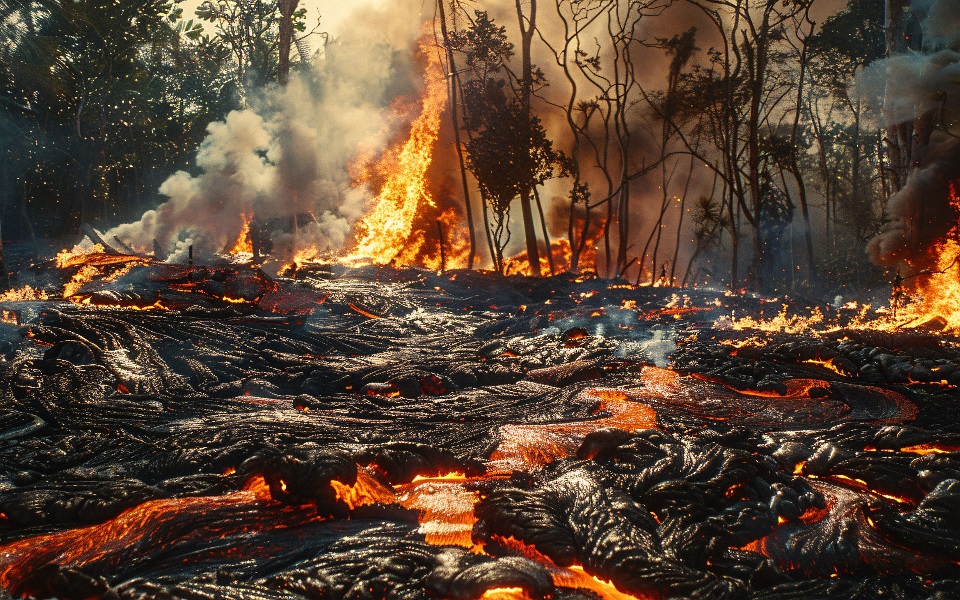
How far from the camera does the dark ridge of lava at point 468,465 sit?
2.83 meters

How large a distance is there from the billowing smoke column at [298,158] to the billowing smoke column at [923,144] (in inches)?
587

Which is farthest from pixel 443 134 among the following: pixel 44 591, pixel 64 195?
pixel 44 591

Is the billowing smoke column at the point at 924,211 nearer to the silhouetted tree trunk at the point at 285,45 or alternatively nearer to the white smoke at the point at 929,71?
the white smoke at the point at 929,71

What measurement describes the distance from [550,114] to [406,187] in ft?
22.2

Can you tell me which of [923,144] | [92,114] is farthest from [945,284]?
[92,114]

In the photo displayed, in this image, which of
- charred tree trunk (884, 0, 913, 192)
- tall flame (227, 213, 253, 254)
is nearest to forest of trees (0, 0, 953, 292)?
charred tree trunk (884, 0, 913, 192)

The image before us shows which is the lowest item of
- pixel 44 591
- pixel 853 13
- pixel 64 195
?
pixel 44 591

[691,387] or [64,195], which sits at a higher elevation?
[64,195]

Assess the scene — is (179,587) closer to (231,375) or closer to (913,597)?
(913,597)

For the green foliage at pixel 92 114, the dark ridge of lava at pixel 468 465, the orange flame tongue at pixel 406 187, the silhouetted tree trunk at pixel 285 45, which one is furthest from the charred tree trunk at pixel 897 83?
the green foliage at pixel 92 114

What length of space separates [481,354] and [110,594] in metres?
6.13

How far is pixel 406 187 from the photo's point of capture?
23.6 m

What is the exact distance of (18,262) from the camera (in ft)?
46.5

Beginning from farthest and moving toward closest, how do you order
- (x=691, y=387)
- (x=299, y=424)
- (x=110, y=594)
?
(x=691, y=387) < (x=299, y=424) < (x=110, y=594)
